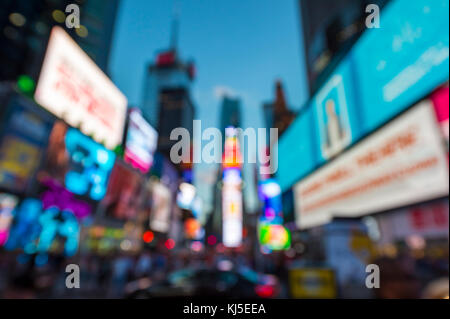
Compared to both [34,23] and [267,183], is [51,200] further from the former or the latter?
[34,23]

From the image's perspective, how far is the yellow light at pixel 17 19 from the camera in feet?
146

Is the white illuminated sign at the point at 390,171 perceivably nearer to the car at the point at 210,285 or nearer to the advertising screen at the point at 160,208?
the car at the point at 210,285

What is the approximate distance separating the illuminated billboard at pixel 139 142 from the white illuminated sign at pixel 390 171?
14064mm

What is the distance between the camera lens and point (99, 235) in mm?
15469

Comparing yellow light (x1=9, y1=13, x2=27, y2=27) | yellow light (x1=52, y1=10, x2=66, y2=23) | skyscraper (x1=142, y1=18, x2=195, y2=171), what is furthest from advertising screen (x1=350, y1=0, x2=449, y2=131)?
skyscraper (x1=142, y1=18, x2=195, y2=171)

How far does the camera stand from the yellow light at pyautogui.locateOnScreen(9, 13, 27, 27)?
1747 inches

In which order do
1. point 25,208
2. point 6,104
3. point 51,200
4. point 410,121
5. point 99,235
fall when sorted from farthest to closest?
point 99,235 < point 51,200 < point 25,208 < point 6,104 < point 410,121

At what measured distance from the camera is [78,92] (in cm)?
832

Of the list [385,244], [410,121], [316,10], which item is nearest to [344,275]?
[410,121]

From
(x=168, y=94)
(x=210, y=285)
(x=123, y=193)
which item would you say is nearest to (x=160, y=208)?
(x=123, y=193)

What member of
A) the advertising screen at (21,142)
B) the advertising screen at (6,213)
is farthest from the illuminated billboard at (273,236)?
the advertising screen at (21,142)

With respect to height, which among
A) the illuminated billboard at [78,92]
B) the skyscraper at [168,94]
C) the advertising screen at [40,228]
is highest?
the skyscraper at [168,94]

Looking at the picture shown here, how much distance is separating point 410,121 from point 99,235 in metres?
17.5

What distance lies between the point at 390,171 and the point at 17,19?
213 ft
